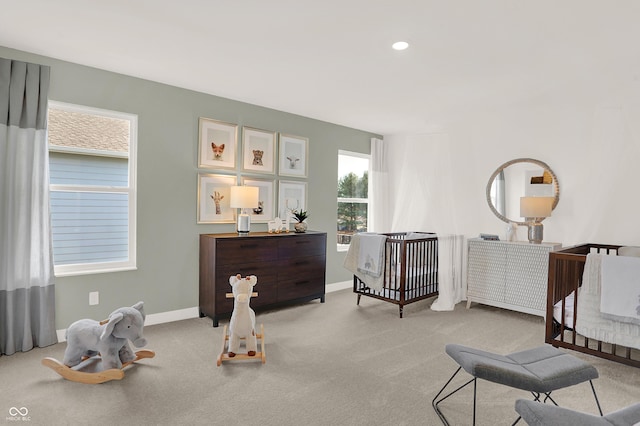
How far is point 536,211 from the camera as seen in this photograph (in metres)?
3.95

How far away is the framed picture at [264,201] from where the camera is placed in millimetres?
4320

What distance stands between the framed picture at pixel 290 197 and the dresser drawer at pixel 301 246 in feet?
1.61

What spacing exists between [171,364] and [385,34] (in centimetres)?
279

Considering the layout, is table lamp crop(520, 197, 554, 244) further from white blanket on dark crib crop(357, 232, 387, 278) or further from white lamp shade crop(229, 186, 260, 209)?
white lamp shade crop(229, 186, 260, 209)

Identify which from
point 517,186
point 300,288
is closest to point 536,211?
point 517,186

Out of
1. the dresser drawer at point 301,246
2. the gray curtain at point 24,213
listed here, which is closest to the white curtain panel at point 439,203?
the dresser drawer at point 301,246

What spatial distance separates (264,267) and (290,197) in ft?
3.70

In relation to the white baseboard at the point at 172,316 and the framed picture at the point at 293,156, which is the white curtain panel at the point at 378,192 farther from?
the white baseboard at the point at 172,316

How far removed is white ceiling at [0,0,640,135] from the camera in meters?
2.20

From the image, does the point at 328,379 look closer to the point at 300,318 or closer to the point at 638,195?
the point at 300,318

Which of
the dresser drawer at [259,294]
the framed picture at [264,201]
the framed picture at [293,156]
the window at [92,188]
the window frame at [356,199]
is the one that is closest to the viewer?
the window at [92,188]

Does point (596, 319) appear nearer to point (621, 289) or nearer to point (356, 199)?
point (621, 289)

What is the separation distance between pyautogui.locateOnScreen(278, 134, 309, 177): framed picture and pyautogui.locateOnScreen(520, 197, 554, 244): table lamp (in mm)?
2620

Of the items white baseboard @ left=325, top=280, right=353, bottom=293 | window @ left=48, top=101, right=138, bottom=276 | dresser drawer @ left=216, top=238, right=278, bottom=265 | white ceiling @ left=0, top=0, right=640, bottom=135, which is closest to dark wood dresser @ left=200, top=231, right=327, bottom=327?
dresser drawer @ left=216, top=238, right=278, bottom=265
